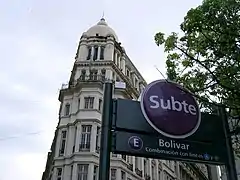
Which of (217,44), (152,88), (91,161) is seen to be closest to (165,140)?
(152,88)

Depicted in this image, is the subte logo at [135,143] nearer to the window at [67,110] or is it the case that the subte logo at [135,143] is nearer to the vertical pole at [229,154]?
the vertical pole at [229,154]

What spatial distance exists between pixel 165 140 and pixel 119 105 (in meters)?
0.95

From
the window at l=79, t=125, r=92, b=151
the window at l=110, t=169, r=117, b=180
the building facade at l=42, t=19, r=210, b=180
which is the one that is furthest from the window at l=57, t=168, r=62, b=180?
the window at l=110, t=169, r=117, b=180

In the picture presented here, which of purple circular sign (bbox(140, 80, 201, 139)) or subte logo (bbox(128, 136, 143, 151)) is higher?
purple circular sign (bbox(140, 80, 201, 139))

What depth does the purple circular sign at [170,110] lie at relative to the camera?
5375mm

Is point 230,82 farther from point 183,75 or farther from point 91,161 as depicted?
point 91,161

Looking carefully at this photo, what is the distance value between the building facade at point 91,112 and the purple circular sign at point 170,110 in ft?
57.8

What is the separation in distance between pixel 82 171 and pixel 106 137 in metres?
18.5

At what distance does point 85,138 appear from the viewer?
945 inches

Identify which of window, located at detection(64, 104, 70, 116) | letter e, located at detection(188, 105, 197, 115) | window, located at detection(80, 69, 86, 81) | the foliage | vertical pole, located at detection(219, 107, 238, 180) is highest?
window, located at detection(80, 69, 86, 81)

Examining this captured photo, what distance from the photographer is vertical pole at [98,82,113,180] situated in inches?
192

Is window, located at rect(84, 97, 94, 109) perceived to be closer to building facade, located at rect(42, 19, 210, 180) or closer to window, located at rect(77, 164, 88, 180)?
building facade, located at rect(42, 19, 210, 180)

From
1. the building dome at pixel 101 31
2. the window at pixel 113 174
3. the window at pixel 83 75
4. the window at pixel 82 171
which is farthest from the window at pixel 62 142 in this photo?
the building dome at pixel 101 31

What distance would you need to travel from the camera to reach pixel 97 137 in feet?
79.4
